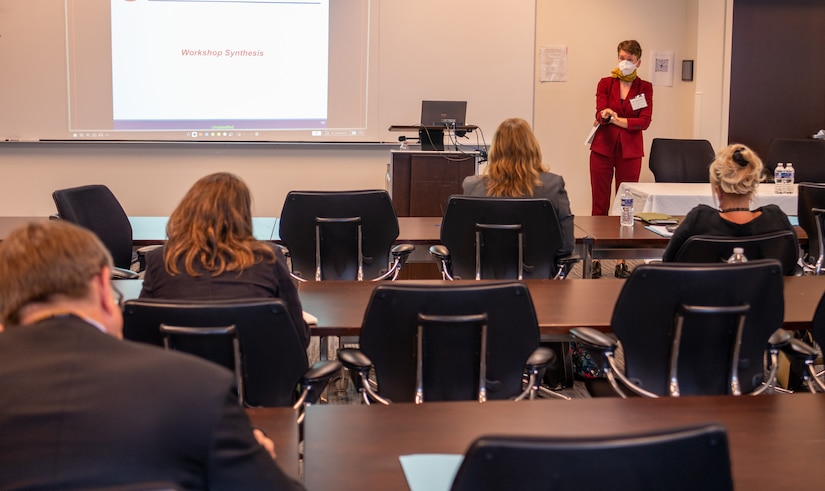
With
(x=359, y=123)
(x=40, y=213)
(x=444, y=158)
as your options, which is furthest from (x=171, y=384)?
(x=40, y=213)

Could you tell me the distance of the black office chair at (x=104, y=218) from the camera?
15.3ft

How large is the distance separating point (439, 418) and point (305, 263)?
2585mm

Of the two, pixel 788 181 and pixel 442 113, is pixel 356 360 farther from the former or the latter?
pixel 788 181

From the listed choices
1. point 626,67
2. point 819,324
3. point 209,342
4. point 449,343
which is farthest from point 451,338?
point 626,67

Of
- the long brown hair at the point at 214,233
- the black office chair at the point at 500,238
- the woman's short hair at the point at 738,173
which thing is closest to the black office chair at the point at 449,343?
the long brown hair at the point at 214,233

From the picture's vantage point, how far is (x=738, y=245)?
348 centimetres

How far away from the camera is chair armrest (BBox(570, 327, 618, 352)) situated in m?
2.74

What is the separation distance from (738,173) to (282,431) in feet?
7.88

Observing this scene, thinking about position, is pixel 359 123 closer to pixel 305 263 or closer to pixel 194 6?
pixel 194 6

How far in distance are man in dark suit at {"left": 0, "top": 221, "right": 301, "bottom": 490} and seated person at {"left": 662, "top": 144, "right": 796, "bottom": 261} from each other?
2.63 meters

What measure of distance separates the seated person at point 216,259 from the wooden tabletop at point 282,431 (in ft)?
1.84

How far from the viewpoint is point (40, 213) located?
7.80 metres

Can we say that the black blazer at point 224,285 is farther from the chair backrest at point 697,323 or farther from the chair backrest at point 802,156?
the chair backrest at point 802,156

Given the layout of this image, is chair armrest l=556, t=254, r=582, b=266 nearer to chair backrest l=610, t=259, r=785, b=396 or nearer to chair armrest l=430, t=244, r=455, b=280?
chair armrest l=430, t=244, r=455, b=280
